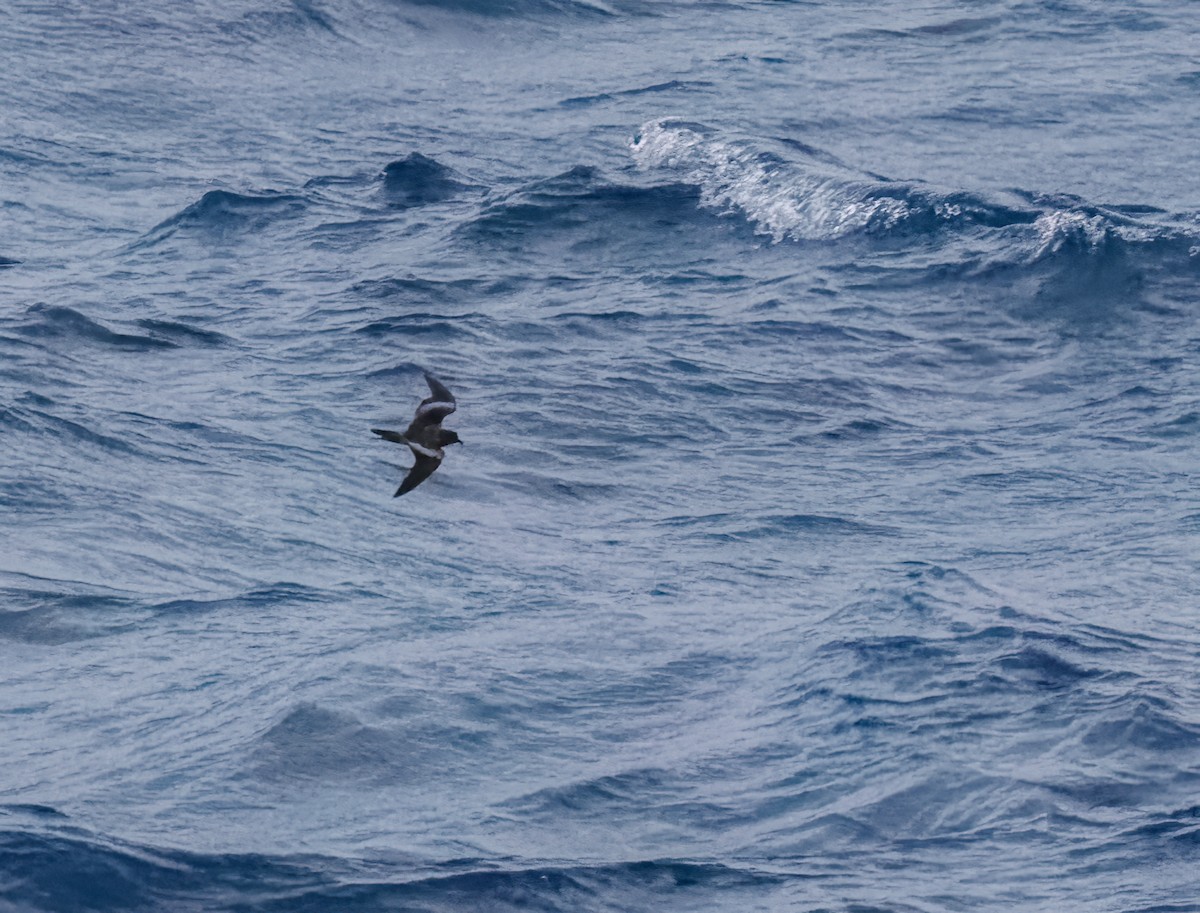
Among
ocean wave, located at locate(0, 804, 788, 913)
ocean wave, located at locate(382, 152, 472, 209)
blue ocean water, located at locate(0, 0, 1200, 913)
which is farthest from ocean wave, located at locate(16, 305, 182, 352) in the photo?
ocean wave, located at locate(0, 804, 788, 913)

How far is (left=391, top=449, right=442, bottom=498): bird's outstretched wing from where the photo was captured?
13062mm

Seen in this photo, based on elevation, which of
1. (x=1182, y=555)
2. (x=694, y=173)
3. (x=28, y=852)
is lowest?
(x=28, y=852)

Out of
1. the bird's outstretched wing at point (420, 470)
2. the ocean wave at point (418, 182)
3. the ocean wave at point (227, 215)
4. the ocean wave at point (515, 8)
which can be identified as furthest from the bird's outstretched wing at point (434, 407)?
the ocean wave at point (515, 8)

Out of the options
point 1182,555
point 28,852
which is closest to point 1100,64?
point 1182,555

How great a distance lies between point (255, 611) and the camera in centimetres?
1284

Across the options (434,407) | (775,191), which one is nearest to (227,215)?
(775,191)

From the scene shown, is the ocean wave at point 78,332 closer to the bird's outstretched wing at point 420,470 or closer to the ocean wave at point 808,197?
the bird's outstretched wing at point 420,470

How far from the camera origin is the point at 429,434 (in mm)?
13758

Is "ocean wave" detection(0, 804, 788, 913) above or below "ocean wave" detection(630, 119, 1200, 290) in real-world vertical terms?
below

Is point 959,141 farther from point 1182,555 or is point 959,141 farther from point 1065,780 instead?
point 1065,780

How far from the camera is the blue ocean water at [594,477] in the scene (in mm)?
10531

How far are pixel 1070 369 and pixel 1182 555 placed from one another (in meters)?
3.36

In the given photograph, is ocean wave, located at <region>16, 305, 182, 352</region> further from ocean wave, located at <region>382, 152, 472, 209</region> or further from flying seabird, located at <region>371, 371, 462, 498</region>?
ocean wave, located at <region>382, 152, 472, 209</region>

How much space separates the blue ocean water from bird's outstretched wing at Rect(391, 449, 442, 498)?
2.00 feet
